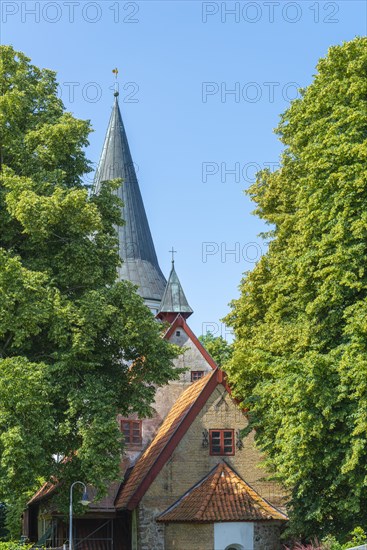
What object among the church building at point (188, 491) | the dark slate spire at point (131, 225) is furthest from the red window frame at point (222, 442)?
the dark slate spire at point (131, 225)

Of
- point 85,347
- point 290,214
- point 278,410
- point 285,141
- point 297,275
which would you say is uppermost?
point 285,141

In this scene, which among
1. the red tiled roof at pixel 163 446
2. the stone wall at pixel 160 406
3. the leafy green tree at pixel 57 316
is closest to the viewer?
the leafy green tree at pixel 57 316

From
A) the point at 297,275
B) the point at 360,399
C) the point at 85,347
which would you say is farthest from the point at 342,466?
the point at 85,347

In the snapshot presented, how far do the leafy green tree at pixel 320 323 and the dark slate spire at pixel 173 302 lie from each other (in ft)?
81.0

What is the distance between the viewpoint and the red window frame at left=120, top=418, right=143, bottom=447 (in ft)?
103

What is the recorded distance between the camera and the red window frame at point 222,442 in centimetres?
2773

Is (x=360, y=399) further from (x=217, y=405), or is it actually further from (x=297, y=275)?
(x=217, y=405)

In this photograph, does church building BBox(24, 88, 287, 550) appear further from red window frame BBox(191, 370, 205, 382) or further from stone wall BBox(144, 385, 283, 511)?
red window frame BBox(191, 370, 205, 382)

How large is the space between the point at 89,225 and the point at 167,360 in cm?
439

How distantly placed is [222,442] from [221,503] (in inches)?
92.7

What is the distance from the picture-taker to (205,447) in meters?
27.6

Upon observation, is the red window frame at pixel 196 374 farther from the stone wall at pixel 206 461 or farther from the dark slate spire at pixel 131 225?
the dark slate spire at pixel 131 225

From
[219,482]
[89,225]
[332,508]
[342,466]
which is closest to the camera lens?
[342,466]

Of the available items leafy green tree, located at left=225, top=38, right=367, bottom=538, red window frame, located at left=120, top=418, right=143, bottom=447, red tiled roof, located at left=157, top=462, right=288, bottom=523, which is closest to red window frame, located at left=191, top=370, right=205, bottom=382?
red window frame, located at left=120, top=418, right=143, bottom=447
